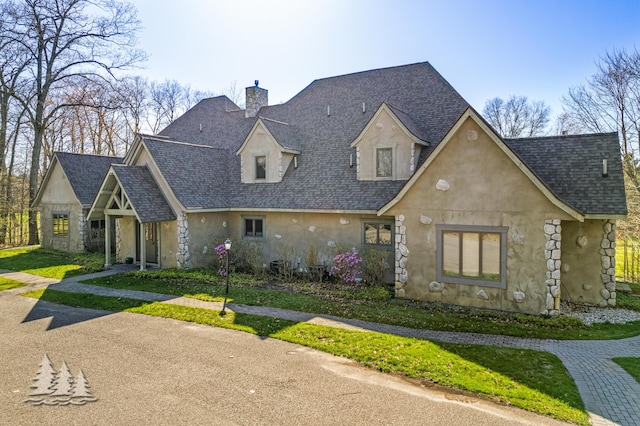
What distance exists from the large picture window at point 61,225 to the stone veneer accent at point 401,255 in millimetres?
19149

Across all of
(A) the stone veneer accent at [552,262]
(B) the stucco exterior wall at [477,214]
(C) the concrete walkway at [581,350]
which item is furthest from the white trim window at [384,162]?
(C) the concrete walkway at [581,350]

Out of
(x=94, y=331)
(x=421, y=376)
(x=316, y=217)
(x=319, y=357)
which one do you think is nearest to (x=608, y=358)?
(x=421, y=376)

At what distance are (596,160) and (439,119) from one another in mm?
5639

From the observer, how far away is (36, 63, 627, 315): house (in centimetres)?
1117

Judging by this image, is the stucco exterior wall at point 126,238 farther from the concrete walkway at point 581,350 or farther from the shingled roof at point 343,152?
the concrete walkway at point 581,350

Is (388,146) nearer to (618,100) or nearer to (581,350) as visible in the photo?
(581,350)

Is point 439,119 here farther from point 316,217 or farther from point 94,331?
point 94,331

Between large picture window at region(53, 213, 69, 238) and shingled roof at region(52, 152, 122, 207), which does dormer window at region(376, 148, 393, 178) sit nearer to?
shingled roof at region(52, 152, 122, 207)

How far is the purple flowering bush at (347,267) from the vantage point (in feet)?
46.5

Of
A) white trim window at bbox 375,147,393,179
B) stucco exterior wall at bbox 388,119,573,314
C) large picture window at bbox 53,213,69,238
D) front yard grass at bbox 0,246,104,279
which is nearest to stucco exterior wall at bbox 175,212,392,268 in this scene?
white trim window at bbox 375,147,393,179

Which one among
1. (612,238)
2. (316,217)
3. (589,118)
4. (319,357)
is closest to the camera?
(319,357)

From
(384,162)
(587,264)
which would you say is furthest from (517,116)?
Answer: (587,264)

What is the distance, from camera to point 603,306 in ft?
38.8

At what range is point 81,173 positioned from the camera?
22.7 m
